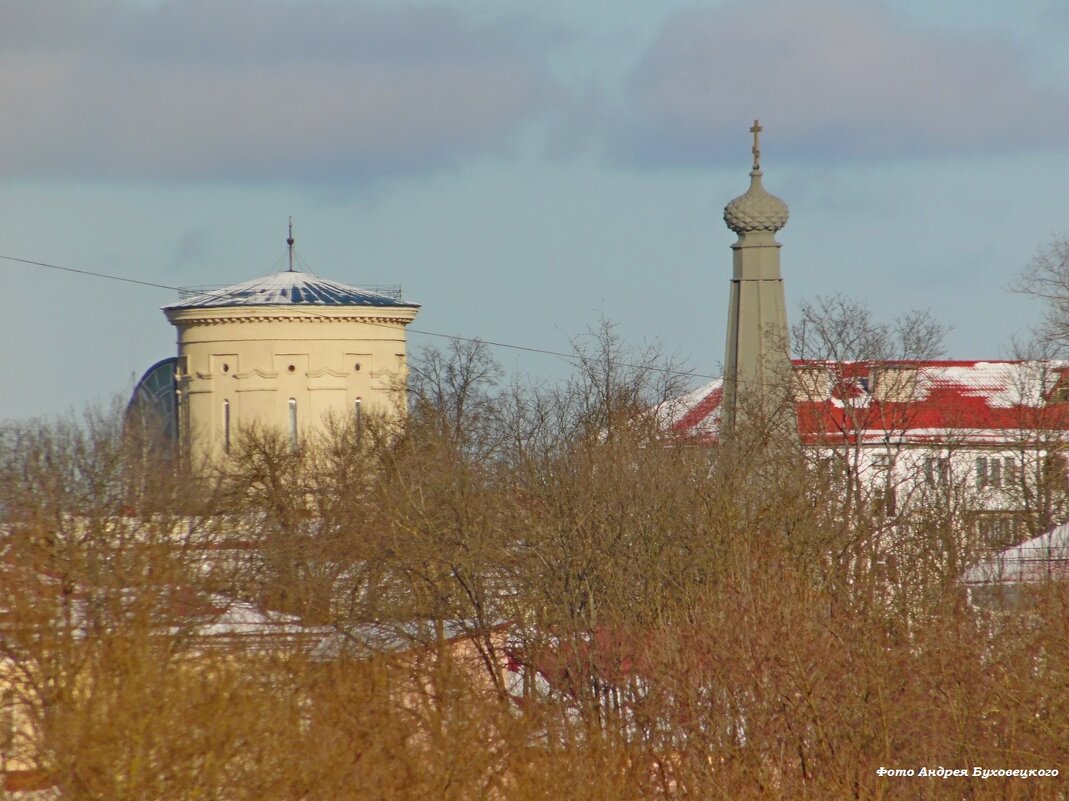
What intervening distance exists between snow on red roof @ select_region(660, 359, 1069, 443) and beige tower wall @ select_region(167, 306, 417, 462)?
10489 mm

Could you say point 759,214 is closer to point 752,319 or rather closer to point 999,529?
point 752,319

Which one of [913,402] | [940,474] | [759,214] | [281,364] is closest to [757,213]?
[759,214]

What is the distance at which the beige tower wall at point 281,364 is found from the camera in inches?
2223

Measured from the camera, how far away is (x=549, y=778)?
18.4 m

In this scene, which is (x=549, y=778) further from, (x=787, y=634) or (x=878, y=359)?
(x=878, y=359)

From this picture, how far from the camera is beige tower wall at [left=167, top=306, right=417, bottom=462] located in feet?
185

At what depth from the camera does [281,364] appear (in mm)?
56656

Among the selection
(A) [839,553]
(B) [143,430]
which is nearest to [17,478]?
(B) [143,430]

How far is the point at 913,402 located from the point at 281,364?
767 inches

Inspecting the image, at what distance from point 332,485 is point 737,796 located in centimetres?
2537

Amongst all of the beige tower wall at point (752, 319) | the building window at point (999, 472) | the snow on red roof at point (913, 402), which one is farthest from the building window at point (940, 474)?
the beige tower wall at point (752, 319)

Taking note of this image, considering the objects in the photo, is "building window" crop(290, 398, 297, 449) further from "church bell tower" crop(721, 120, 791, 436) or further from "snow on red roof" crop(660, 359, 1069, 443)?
"church bell tower" crop(721, 120, 791, 436)

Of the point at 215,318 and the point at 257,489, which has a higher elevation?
the point at 215,318

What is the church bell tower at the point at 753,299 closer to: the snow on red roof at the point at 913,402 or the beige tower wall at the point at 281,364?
the snow on red roof at the point at 913,402
